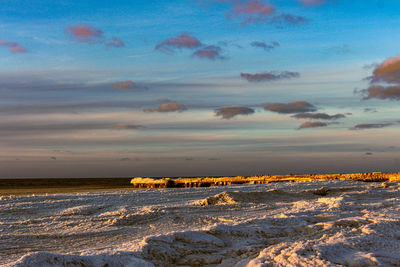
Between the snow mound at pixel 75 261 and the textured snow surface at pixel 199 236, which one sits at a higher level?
the snow mound at pixel 75 261

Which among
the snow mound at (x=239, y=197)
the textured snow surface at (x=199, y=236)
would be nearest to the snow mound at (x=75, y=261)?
the textured snow surface at (x=199, y=236)

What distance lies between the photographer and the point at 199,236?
19.9ft

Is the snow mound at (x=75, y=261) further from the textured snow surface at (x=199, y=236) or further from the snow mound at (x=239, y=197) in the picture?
the snow mound at (x=239, y=197)

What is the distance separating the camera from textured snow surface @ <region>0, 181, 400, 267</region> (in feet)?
16.4

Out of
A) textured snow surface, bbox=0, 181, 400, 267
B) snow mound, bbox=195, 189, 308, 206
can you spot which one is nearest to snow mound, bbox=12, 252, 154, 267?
textured snow surface, bbox=0, 181, 400, 267

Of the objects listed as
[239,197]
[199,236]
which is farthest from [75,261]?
[239,197]

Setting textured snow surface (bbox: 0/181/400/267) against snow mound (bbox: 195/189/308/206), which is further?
snow mound (bbox: 195/189/308/206)

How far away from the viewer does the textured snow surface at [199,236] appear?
4988mm

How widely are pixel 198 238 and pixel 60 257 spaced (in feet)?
6.94

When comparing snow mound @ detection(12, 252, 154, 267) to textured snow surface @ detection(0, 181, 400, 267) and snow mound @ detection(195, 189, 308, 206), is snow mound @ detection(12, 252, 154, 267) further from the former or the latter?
snow mound @ detection(195, 189, 308, 206)

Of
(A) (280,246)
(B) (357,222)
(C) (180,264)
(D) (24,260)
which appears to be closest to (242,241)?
(A) (280,246)

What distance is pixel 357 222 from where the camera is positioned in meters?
7.45

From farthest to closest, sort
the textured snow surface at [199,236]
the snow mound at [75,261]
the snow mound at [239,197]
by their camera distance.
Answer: the snow mound at [239,197]
the textured snow surface at [199,236]
the snow mound at [75,261]

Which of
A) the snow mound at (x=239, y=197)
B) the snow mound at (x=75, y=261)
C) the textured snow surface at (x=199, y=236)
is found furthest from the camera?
the snow mound at (x=239, y=197)
